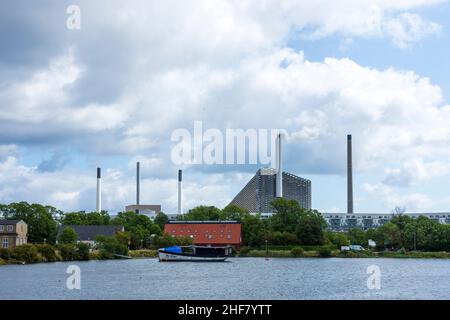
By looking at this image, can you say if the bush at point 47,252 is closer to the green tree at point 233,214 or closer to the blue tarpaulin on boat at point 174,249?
the blue tarpaulin on boat at point 174,249

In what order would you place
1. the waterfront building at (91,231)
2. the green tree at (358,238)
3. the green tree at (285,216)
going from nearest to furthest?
the waterfront building at (91,231)
the green tree at (285,216)
the green tree at (358,238)

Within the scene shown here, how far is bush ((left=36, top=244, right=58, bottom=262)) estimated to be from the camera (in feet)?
304

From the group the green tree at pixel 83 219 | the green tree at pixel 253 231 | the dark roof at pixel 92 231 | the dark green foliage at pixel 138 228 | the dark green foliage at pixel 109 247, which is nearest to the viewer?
the dark green foliage at pixel 109 247

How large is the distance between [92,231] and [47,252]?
38790 mm

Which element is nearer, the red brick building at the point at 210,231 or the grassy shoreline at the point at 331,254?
the grassy shoreline at the point at 331,254

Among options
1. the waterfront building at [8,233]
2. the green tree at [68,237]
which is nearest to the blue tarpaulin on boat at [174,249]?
the green tree at [68,237]

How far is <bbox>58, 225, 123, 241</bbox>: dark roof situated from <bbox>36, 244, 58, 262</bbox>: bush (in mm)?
34488

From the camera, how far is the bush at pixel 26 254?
87.9 m

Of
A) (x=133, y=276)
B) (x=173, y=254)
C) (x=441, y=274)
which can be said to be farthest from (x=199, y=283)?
(x=173, y=254)

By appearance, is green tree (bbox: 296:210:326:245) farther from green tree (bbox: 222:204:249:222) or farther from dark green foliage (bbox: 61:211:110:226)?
dark green foliage (bbox: 61:211:110:226)

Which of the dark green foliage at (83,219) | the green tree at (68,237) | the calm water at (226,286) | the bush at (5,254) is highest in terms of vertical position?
the dark green foliage at (83,219)

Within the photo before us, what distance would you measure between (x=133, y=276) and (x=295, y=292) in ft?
68.8

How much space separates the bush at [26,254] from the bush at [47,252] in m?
1.27

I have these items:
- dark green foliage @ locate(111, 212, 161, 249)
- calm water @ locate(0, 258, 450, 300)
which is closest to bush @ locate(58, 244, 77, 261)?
calm water @ locate(0, 258, 450, 300)
